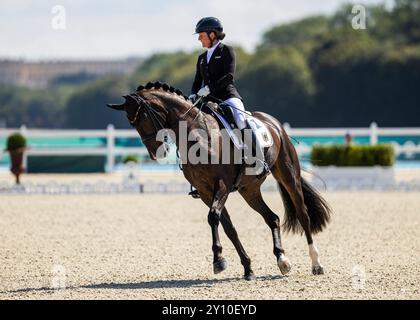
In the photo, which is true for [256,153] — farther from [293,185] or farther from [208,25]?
[208,25]

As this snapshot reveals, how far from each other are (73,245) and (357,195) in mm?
9691

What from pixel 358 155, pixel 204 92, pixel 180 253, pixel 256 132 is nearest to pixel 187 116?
pixel 204 92

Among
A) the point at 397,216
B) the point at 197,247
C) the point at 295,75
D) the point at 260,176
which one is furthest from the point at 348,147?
the point at 295,75

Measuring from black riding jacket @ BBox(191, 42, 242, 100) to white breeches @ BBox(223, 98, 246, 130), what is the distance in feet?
0.26

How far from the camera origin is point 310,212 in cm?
1045

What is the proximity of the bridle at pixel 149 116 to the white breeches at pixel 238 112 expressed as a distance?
86cm

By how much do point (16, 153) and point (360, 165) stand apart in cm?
781

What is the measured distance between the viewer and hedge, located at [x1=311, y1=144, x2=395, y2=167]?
22.1 m

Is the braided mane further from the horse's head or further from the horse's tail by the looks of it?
the horse's tail

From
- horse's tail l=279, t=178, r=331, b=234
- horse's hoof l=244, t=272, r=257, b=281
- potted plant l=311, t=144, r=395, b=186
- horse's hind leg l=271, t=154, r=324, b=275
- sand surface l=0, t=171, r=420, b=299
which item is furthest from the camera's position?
potted plant l=311, t=144, r=395, b=186

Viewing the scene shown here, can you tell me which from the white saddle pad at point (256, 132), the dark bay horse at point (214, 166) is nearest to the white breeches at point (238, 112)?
the white saddle pad at point (256, 132)

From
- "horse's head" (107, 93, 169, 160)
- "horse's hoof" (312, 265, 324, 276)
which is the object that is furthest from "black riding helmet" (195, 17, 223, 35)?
"horse's hoof" (312, 265, 324, 276)

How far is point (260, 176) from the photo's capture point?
9.78 m

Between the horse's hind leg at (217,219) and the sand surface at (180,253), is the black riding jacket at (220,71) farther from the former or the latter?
the sand surface at (180,253)
